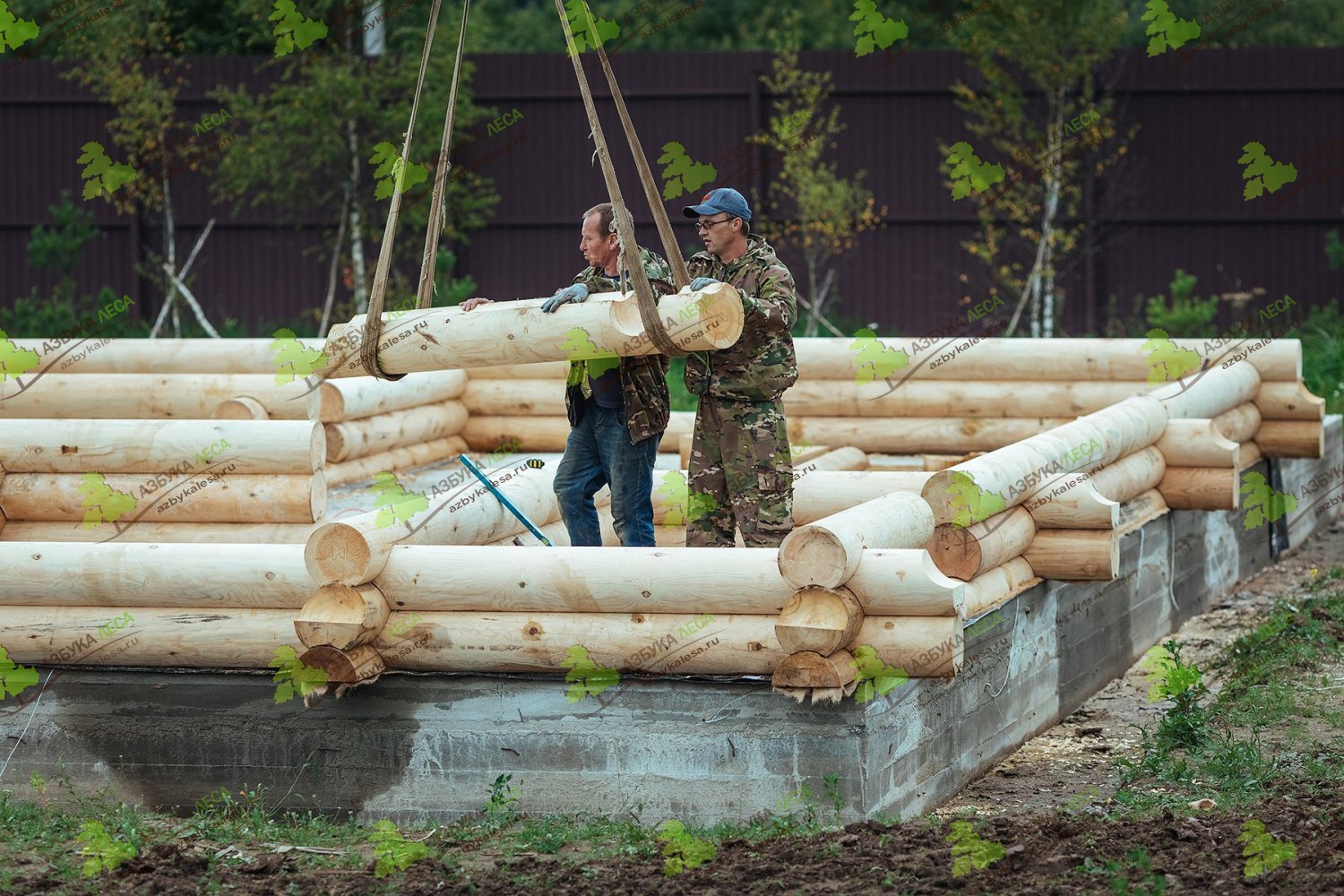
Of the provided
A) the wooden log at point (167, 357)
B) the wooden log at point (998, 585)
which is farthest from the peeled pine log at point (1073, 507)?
the wooden log at point (167, 357)

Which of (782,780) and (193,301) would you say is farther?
(193,301)

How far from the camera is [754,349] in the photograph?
739 centimetres

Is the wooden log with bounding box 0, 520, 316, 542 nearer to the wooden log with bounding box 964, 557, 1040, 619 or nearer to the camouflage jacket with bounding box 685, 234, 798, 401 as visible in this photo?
the camouflage jacket with bounding box 685, 234, 798, 401

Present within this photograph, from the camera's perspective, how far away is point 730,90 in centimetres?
1827

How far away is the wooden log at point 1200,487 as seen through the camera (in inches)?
384

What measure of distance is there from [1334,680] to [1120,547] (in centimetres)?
125

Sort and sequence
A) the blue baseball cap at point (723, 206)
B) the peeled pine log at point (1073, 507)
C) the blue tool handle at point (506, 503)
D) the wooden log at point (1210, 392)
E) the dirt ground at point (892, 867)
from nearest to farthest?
the dirt ground at point (892, 867) → the blue baseball cap at point (723, 206) → the peeled pine log at point (1073, 507) → the blue tool handle at point (506, 503) → the wooden log at point (1210, 392)

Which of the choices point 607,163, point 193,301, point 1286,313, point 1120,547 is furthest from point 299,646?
Answer: point 1286,313

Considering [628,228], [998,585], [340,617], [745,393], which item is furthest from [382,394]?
[628,228]

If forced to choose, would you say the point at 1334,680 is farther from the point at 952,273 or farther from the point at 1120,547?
the point at 952,273

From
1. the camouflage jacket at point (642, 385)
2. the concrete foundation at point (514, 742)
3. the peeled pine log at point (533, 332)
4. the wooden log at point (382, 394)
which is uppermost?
the peeled pine log at point (533, 332)

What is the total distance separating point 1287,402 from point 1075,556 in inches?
186

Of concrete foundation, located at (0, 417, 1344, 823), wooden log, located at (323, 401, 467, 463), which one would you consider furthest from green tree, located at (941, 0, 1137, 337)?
concrete foundation, located at (0, 417, 1344, 823)

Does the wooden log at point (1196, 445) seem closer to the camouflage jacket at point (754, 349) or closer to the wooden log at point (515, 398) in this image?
the camouflage jacket at point (754, 349)
